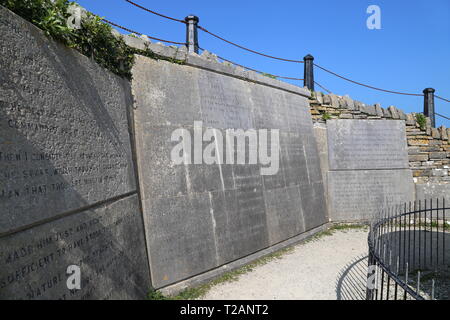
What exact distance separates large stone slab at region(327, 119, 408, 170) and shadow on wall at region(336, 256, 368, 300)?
3.43m

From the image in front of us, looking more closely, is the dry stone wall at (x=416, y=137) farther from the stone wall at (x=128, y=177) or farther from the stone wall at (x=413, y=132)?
the stone wall at (x=128, y=177)

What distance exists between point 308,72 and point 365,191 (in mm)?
3681

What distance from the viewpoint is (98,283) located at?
9.34 ft

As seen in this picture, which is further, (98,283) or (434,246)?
(434,246)

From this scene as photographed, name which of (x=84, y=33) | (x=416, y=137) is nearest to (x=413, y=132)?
(x=416, y=137)

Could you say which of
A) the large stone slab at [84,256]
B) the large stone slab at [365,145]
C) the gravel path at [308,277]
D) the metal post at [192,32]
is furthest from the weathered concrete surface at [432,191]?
the large stone slab at [84,256]

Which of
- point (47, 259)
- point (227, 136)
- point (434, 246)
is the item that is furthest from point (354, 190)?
point (47, 259)

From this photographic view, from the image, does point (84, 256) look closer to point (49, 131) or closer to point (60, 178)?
point (60, 178)

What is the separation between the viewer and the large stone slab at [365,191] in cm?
818

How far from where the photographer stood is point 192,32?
6.63 meters

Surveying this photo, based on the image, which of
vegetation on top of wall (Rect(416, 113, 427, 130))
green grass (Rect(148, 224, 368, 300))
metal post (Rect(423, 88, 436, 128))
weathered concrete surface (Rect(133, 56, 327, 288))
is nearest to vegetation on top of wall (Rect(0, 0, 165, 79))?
weathered concrete surface (Rect(133, 56, 327, 288))

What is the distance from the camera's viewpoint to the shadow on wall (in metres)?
4.07
